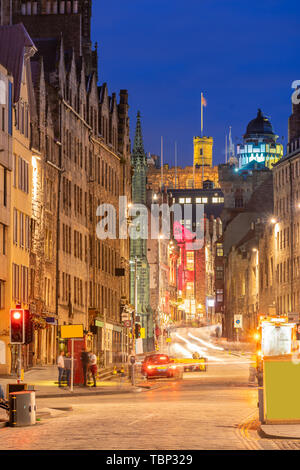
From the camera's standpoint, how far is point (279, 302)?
132875 mm

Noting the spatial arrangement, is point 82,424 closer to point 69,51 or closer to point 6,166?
point 6,166

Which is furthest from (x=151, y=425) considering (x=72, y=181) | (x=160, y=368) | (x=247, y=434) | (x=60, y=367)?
(x=72, y=181)

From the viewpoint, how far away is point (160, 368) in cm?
5928

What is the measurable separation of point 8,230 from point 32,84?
485 inches

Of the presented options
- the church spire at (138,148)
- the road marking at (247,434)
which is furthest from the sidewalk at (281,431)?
the church spire at (138,148)

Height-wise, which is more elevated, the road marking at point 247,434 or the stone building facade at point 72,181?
the stone building facade at point 72,181

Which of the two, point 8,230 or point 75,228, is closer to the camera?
point 8,230

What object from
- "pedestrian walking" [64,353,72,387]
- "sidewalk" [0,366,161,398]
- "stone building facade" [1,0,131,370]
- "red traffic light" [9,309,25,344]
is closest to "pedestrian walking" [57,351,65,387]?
"pedestrian walking" [64,353,72,387]

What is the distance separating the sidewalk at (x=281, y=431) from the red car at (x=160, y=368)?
1373 inches

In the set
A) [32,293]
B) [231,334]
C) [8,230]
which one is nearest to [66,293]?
[32,293]

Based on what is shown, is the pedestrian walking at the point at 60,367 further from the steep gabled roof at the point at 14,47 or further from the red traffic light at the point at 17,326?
the steep gabled roof at the point at 14,47

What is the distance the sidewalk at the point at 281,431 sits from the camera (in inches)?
848

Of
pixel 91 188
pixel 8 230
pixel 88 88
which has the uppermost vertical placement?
pixel 88 88

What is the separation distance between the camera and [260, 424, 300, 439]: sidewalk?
21547 millimetres
